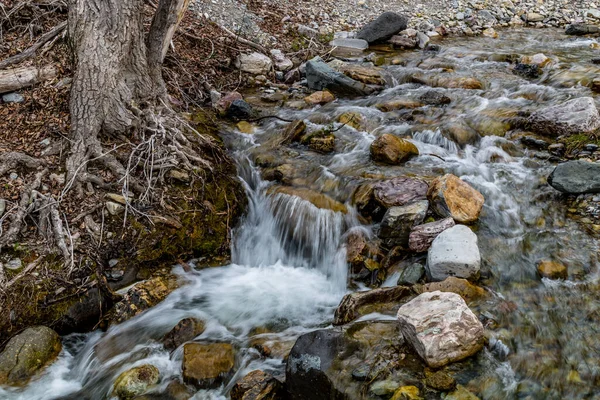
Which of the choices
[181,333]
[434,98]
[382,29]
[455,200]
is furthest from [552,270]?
[382,29]

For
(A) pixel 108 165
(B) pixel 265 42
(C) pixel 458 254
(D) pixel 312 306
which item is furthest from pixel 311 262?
(B) pixel 265 42

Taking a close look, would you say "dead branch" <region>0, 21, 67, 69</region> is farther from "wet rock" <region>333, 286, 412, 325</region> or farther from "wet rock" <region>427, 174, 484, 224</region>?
"wet rock" <region>427, 174, 484, 224</region>

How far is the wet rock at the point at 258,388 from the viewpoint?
3.36 meters

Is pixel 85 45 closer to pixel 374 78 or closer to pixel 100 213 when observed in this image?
pixel 100 213

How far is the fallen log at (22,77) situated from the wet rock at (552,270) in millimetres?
6190

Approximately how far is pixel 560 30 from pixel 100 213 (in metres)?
13.0

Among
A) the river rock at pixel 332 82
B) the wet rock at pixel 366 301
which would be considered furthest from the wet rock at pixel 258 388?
the river rock at pixel 332 82

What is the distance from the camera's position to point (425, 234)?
15.3 feet

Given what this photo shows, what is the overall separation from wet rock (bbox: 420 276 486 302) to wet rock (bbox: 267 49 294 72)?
6.65m

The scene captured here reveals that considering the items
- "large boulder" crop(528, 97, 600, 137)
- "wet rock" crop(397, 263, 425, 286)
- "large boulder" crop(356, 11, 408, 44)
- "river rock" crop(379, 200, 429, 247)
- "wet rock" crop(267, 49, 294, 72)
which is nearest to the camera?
"wet rock" crop(397, 263, 425, 286)

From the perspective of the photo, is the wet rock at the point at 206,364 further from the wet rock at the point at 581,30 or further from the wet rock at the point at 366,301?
the wet rock at the point at 581,30

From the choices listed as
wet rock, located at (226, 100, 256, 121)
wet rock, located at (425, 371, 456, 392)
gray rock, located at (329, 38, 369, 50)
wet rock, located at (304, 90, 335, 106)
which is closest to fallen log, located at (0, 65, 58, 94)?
wet rock, located at (226, 100, 256, 121)

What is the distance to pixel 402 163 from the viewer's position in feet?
20.2

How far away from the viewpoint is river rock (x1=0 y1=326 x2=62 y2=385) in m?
3.75
